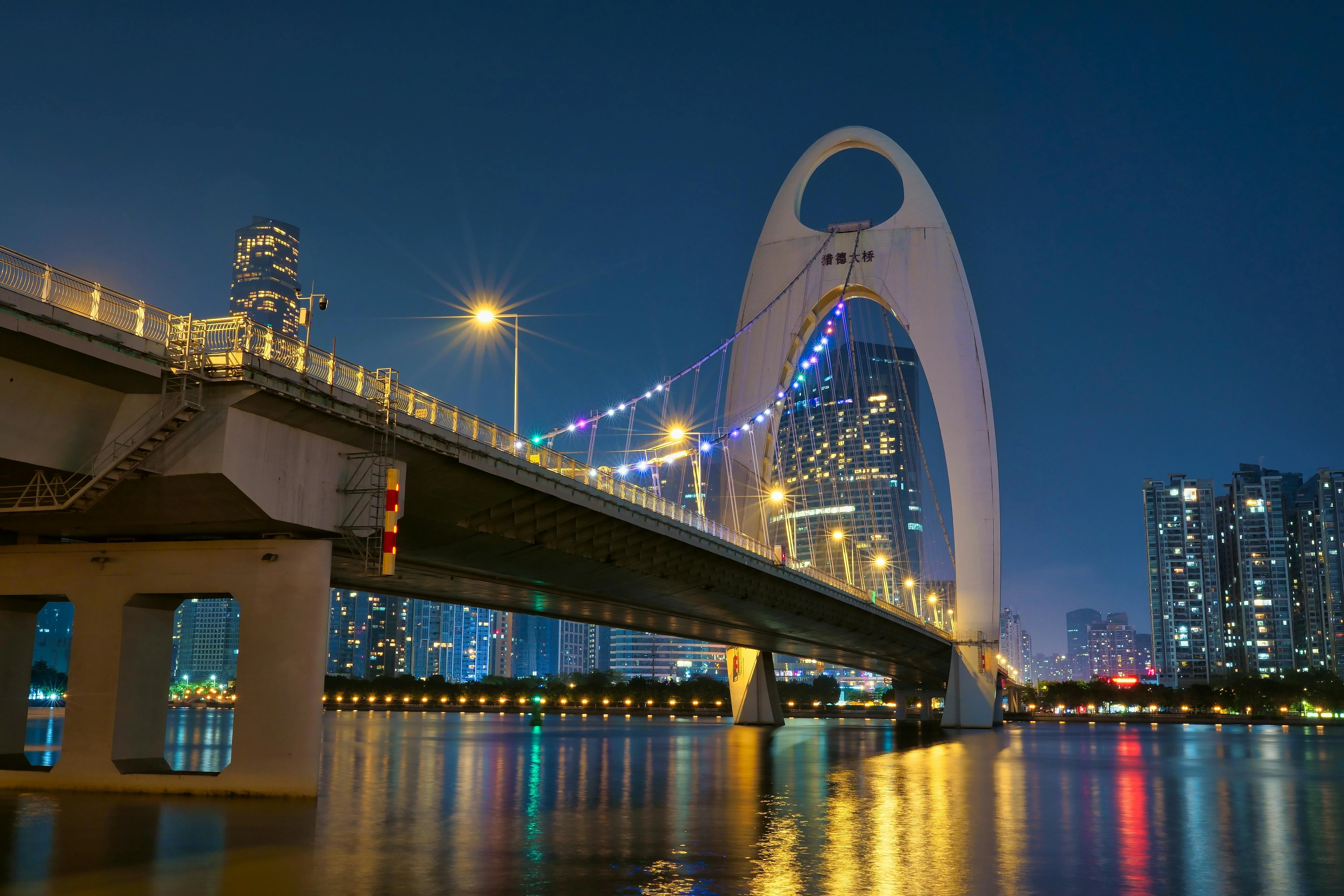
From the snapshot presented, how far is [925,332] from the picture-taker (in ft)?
259

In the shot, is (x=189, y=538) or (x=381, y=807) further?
(x=189, y=538)

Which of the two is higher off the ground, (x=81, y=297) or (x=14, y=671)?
(x=81, y=297)

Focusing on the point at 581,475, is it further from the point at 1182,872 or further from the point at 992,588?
the point at 992,588

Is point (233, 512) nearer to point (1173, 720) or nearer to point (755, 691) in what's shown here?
point (755, 691)

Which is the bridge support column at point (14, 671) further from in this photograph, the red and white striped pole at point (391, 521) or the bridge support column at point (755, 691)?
the bridge support column at point (755, 691)

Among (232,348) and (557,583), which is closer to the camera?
(232,348)

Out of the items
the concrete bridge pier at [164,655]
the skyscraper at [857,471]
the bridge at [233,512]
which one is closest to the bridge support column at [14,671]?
the bridge at [233,512]

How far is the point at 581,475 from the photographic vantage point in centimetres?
3838

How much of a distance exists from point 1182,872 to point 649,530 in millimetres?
26966

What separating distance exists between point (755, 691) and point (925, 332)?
3066cm

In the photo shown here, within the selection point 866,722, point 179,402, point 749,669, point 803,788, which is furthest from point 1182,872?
point 866,722

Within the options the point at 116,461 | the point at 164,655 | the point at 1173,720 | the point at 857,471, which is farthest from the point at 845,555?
the point at 116,461

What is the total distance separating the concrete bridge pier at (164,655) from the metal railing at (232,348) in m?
4.00

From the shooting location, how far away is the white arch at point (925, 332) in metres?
78.8
